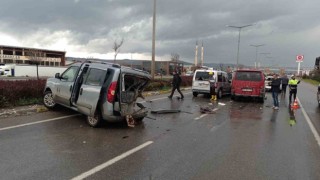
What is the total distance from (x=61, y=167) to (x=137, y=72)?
4439 millimetres

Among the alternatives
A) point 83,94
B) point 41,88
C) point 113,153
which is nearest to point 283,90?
point 41,88

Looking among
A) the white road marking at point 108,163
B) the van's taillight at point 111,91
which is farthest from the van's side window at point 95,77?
the white road marking at point 108,163

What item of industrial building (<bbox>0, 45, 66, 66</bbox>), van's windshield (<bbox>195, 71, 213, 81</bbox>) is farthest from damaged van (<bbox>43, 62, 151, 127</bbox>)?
industrial building (<bbox>0, 45, 66, 66</bbox>)

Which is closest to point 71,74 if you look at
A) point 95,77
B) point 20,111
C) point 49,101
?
point 95,77

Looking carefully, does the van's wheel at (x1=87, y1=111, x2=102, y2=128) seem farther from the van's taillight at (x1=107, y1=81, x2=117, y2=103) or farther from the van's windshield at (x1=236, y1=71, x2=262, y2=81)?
the van's windshield at (x1=236, y1=71, x2=262, y2=81)

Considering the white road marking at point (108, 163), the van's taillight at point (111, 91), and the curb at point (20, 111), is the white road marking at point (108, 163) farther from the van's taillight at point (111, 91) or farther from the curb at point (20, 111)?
the curb at point (20, 111)

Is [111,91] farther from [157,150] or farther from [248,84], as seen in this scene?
[248,84]

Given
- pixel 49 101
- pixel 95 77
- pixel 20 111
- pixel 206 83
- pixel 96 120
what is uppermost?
pixel 95 77

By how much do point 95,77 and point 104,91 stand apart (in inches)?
24.5

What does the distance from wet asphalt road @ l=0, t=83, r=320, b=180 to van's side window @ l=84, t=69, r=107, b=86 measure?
126cm

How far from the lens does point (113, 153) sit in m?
6.61

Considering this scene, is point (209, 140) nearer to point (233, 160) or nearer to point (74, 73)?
point (233, 160)

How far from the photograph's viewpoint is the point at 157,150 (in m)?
7.01

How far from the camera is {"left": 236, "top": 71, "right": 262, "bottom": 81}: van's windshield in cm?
2005
